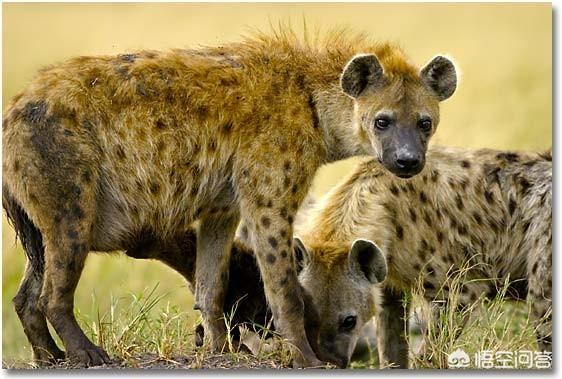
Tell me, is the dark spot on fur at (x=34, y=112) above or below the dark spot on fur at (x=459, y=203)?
above

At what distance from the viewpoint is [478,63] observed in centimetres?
791

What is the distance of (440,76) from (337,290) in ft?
3.73

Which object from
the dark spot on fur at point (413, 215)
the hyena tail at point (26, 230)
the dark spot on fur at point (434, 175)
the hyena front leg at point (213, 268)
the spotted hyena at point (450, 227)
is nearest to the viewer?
the hyena tail at point (26, 230)

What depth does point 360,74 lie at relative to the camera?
6098mm

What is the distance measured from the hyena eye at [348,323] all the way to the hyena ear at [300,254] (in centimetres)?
33

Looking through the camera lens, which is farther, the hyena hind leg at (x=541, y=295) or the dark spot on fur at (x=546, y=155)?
the dark spot on fur at (x=546, y=155)

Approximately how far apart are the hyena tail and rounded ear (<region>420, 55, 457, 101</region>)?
A: 6.28 feet

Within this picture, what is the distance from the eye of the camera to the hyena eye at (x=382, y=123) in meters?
5.98

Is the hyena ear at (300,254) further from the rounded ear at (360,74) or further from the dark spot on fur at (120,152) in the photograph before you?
the dark spot on fur at (120,152)

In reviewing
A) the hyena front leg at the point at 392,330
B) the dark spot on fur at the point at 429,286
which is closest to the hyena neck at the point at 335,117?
the dark spot on fur at the point at 429,286

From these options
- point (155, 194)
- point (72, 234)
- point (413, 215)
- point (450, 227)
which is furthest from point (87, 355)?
point (450, 227)

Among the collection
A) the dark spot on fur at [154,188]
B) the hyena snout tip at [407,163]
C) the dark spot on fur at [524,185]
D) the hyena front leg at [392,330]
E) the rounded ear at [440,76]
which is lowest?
the hyena front leg at [392,330]

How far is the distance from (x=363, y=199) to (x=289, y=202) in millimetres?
925

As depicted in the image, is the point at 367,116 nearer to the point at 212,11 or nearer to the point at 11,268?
the point at 212,11
